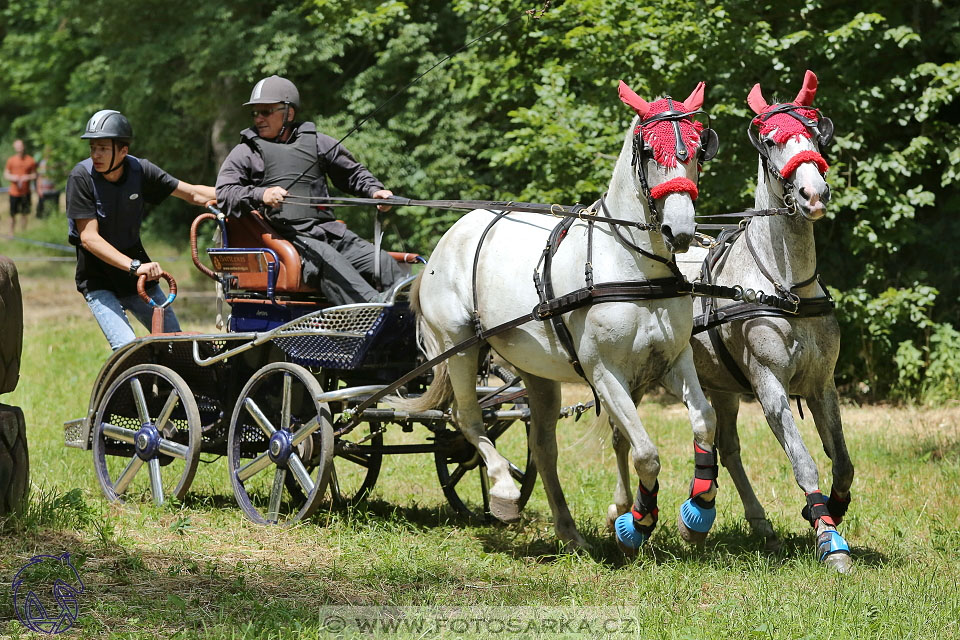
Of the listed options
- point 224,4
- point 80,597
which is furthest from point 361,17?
point 80,597

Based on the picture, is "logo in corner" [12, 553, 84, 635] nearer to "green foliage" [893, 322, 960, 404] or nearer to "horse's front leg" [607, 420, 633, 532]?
"horse's front leg" [607, 420, 633, 532]

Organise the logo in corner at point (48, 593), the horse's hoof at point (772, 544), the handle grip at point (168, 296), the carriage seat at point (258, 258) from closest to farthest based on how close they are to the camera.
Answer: the logo in corner at point (48, 593) → the horse's hoof at point (772, 544) → the carriage seat at point (258, 258) → the handle grip at point (168, 296)

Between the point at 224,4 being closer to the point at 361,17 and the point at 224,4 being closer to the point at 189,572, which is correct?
the point at 361,17

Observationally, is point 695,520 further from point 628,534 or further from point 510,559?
point 510,559

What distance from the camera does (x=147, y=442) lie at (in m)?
6.92

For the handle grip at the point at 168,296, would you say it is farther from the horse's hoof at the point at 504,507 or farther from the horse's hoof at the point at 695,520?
the horse's hoof at the point at 695,520

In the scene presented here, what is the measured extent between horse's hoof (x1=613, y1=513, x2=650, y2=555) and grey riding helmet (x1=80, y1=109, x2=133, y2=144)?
3856mm

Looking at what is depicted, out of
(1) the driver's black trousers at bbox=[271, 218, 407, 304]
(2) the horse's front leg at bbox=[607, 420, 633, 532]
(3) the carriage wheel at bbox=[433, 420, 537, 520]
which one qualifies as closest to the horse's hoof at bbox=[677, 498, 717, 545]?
(2) the horse's front leg at bbox=[607, 420, 633, 532]

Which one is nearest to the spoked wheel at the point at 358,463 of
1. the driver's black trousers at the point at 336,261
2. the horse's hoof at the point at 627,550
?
the driver's black trousers at the point at 336,261

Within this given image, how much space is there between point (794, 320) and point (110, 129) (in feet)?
13.8

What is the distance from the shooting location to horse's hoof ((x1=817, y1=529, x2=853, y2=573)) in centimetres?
521

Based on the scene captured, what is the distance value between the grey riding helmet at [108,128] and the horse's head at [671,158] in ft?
11.2

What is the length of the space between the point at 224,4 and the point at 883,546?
1322 centimetres

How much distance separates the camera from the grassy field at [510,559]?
14.6ft
